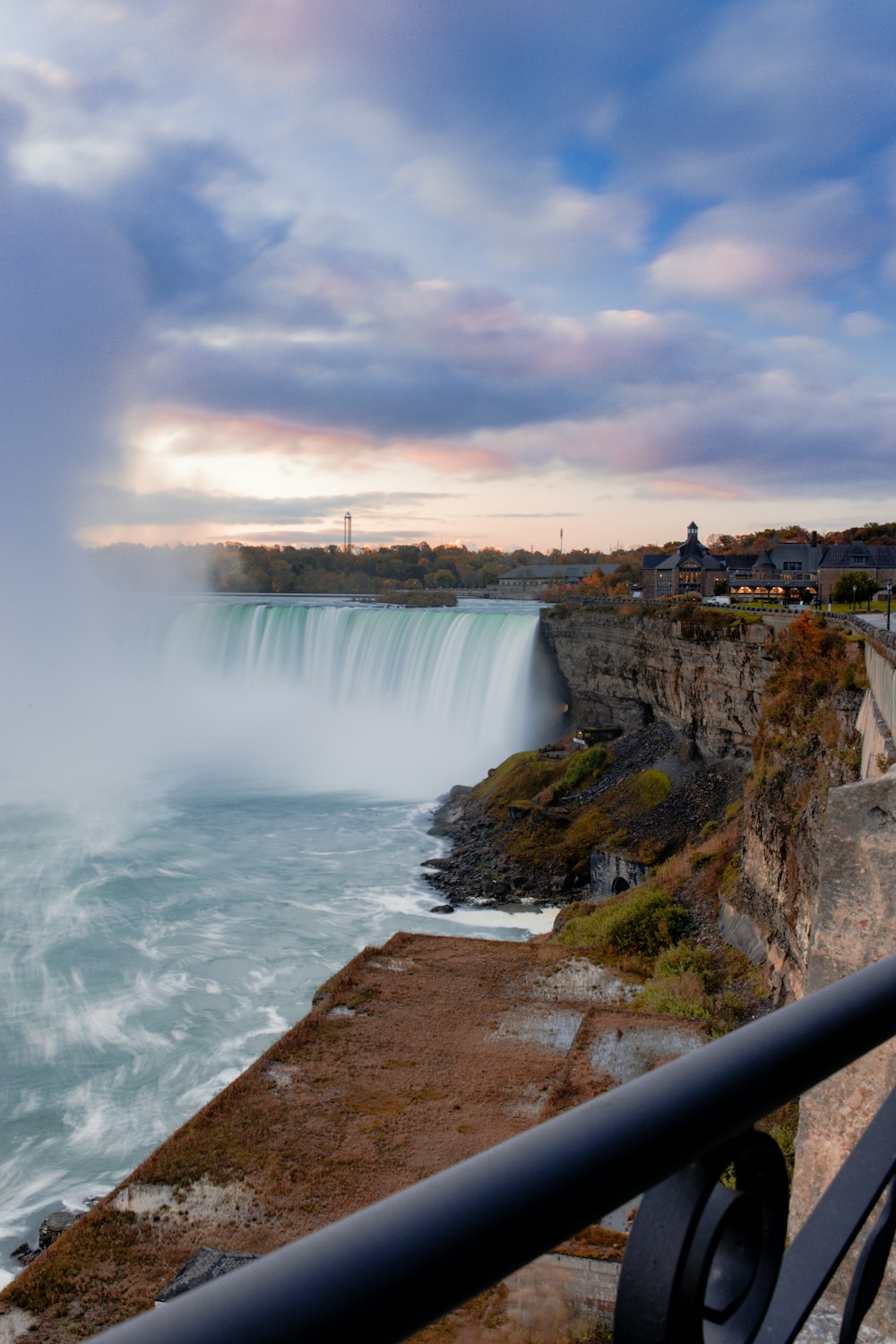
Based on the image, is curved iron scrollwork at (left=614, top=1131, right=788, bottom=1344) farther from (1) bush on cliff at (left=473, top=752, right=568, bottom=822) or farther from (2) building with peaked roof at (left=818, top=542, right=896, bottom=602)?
(2) building with peaked roof at (left=818, top=542, right=896, bottom=602)

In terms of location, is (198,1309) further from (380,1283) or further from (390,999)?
(390,999)

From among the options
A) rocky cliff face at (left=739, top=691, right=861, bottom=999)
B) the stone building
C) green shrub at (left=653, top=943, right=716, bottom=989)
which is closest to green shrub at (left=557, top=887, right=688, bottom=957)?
green shrub at (left=653, top=943, right=716, bottom=989)

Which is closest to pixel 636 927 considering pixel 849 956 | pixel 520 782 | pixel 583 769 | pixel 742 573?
pixel 849 956

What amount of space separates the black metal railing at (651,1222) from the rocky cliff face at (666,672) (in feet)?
93.1

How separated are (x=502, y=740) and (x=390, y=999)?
3352cm

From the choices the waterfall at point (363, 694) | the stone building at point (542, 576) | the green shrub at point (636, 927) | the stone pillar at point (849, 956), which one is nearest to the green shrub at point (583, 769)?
the waterfall at point (363, 694)

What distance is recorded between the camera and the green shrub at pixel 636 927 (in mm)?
18562

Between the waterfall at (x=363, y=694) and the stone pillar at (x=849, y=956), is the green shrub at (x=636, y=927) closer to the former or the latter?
the stone pillar at (x=849, y=956)

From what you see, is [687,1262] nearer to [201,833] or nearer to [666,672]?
[666,672]

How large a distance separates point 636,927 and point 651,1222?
18944mm

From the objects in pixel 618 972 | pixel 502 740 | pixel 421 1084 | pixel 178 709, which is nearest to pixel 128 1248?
pixel 421 1084

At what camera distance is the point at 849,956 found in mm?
4336

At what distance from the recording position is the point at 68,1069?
18.2m

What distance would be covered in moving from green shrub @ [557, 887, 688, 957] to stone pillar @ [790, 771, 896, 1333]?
538 inches
